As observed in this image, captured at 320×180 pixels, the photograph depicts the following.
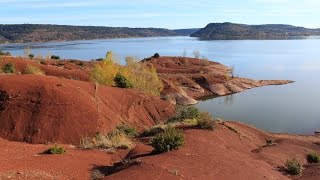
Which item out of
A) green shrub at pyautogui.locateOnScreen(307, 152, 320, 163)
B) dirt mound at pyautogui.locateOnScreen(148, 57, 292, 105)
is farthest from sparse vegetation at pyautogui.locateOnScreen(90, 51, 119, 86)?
green shrub at pyautogui.locateOnScreen(307, 152, 320, 163)

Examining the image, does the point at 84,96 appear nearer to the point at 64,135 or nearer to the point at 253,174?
the point at 64,135

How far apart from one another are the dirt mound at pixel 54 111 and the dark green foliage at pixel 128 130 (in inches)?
24.6

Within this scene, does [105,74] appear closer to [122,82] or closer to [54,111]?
[122,82]

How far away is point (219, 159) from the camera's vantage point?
70.3 feet

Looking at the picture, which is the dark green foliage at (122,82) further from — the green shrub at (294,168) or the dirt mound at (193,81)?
the dirt mound at (193,81)

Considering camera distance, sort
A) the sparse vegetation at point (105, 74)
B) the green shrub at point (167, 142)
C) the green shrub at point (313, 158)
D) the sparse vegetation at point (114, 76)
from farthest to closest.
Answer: the sparse vegetation at point (114, 76), the sparse vegetation at point (105, 74), the green shrub at point (313, 158), the green shrub at point (167, 142)

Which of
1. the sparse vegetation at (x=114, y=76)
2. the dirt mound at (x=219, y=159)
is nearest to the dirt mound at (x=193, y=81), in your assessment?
the sparse vegetation at (x=114, y=76)

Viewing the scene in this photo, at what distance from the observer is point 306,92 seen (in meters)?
84.6

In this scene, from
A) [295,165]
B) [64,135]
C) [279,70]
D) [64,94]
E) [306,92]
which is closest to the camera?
[295,165]

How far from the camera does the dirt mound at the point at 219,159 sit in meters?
18.5

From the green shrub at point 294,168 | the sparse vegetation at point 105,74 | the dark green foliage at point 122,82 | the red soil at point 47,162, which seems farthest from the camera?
the sparse vegetation at point 105,74

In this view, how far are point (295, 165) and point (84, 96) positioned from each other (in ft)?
56.2

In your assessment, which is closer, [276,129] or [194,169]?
[194,169]

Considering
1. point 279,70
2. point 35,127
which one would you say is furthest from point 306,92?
point 35,127
